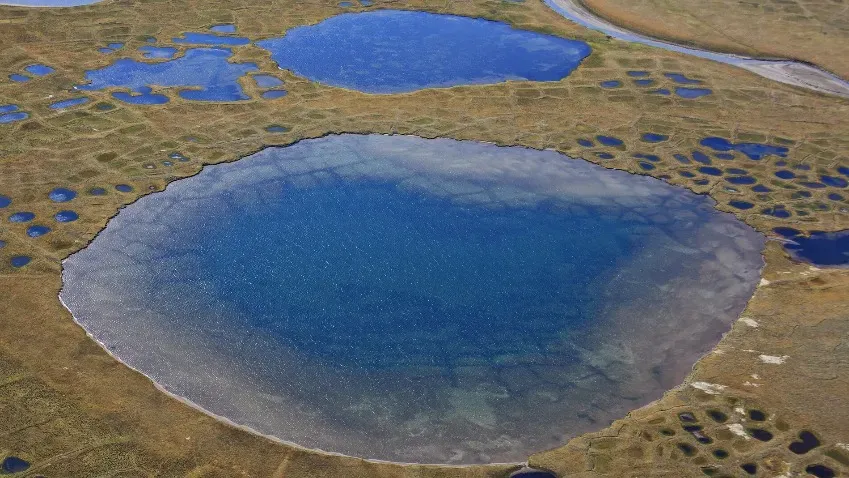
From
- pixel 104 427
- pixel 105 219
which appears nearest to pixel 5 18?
pixel 105 219

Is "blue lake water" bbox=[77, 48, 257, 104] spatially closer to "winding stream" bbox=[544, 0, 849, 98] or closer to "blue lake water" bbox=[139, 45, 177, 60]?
"blue lake water" bbox=[139, 45, 177, 60]

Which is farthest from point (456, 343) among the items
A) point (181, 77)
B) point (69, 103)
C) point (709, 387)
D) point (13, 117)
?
point (13, 117)

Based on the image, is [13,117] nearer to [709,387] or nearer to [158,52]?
[158,52]

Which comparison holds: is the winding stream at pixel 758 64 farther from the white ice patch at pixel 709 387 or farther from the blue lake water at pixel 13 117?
the blue lake water at pixel 13 117

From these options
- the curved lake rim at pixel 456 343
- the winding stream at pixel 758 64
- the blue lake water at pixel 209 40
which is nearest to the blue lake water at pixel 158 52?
the blue lake water at pixel 209 40

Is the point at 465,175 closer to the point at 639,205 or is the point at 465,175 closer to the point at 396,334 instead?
the point at 639,205
